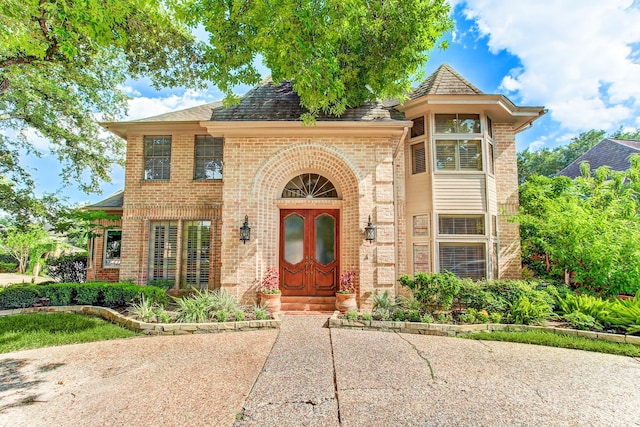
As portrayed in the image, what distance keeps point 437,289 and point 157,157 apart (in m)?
8.86

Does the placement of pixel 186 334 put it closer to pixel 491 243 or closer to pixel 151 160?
pixel 151 160

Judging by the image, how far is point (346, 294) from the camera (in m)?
7.54

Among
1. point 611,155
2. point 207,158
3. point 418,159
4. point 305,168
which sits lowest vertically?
point 305,168

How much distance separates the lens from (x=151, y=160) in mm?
10078

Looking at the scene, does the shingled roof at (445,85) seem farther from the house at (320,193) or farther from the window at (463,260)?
the window at (463,260)

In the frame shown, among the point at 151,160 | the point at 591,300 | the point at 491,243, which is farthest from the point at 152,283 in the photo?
the point at 591,300

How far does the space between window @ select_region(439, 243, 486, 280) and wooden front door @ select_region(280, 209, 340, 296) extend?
2990mm

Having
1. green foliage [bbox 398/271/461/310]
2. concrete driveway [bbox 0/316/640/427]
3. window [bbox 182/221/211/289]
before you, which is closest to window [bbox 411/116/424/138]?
green foliage [bbox 398/271/461/310]

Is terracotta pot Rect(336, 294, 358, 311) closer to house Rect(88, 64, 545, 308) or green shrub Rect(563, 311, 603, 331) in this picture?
house Rect(88, 64, 545, 308)

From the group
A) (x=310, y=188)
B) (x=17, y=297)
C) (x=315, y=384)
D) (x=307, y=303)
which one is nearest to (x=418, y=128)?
(x=310, y=188)

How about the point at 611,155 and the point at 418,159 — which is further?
the point at 611,155

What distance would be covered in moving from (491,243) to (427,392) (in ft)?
21.1

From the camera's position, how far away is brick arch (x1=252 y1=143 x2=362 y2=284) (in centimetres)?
814

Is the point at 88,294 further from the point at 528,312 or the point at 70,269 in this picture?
the point at 528,312
